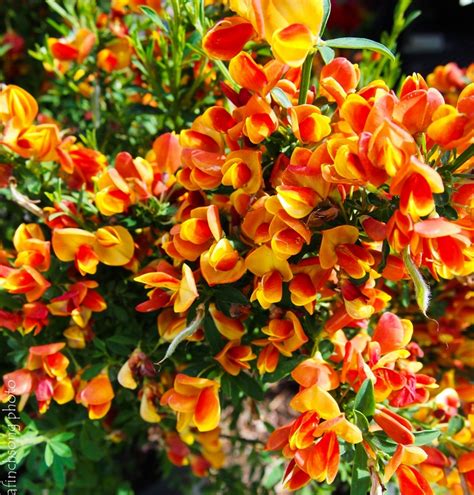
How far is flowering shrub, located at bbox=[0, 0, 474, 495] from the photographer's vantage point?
0.46m

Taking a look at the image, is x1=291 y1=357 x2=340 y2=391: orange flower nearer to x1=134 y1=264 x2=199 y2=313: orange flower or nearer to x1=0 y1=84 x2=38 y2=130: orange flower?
x1=134 y1=264 x2=199 y2=313: orange flower

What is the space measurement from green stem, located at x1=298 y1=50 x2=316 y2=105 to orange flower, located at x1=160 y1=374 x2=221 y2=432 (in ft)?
0.95

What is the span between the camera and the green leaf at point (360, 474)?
1.74 feet

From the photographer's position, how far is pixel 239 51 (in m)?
0.51

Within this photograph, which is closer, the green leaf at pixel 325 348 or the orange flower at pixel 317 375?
the orange flower at pixel 317 375

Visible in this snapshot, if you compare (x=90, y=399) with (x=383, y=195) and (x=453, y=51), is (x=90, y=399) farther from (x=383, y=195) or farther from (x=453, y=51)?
(x=453, y=51)

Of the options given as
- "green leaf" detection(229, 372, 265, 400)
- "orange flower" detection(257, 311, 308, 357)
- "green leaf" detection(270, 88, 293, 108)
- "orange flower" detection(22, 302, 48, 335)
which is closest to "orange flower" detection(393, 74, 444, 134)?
"green leaf" detection(270, 88, 293, 108)

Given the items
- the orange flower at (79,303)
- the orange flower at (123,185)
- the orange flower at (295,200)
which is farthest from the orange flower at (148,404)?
the orange flower at (295,200)

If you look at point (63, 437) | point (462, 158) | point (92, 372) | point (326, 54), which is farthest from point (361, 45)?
point (63, 437)

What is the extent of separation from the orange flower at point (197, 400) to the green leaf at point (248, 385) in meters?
0.06

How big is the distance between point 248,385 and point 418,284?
0.88 feet

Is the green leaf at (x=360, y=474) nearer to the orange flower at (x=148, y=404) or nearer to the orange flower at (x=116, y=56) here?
the orange flower at (x=148, y=404)

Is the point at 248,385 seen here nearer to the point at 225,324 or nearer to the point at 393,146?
the point at 225,324

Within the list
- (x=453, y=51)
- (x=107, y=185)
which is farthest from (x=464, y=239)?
(x=453, y=51)
